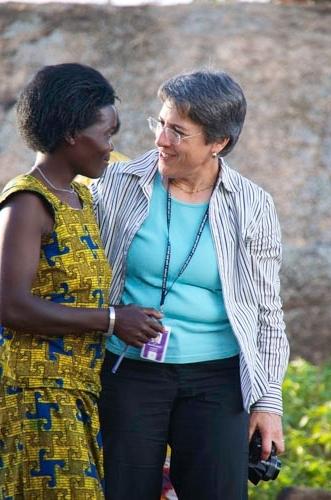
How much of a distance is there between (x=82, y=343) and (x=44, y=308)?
23 cm

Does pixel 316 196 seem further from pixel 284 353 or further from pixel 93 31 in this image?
pixel 284 353

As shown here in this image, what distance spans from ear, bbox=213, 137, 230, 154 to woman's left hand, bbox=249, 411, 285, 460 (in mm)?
937

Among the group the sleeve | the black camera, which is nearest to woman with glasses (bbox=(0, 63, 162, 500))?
the sleeve

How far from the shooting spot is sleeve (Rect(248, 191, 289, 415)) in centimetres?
409


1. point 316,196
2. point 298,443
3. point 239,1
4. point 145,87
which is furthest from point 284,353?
point 239,1

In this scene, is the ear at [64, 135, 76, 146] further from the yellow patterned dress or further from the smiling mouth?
the smiling mouth

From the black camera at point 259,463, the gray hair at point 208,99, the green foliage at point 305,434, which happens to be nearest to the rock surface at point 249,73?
the green foliage at point 305,434

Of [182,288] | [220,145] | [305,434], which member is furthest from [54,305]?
[305,434]

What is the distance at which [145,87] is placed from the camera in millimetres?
10383

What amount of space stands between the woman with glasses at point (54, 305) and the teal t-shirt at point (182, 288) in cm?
23

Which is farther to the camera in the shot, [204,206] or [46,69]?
[204,206]

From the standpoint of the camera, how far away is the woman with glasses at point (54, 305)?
3.52 m

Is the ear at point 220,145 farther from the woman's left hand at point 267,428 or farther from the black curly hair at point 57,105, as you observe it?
the woman's left hand at point 267,428

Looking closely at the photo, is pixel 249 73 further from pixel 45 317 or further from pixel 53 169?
pixel 45 317
